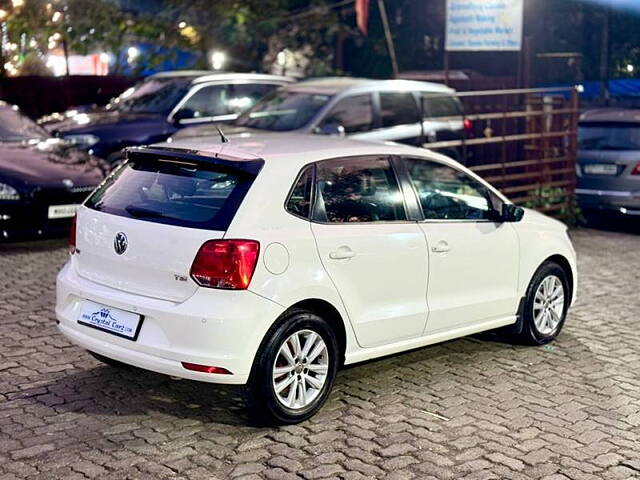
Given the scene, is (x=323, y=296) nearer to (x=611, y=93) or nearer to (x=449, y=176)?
(x=449, y=176)

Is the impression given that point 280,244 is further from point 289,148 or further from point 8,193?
point 8,193

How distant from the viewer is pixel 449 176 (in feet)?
26.9

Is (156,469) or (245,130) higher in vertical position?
(245,130)

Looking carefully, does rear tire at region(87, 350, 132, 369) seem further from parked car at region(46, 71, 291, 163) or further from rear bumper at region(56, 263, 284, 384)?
parked car at region(46, 71, 291, 163)

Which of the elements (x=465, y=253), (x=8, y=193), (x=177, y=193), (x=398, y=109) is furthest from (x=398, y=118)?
(x=177, y=193)

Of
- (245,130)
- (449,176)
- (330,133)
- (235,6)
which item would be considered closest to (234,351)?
(449,176)

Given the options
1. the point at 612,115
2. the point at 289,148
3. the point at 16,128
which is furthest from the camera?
the point at 612,115

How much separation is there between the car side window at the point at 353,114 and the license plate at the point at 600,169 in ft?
9.46

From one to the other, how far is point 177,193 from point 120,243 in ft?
1.38

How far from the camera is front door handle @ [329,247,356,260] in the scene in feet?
20.4

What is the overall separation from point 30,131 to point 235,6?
9.10m

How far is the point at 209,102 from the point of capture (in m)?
15.7

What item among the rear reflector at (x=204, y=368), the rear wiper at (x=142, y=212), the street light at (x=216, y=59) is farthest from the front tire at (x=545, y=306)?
the street light at (x=216, y=59)

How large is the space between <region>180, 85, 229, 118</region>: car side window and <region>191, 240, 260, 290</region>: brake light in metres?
9.78
